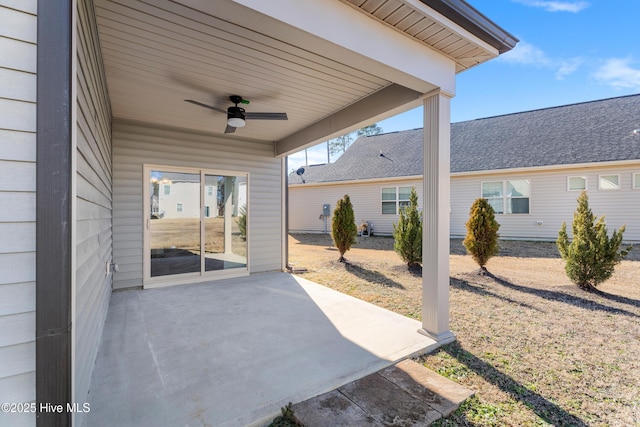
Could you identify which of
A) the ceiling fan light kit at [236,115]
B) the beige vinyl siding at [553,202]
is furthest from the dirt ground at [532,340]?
the beige vinyl siding at [553,202]

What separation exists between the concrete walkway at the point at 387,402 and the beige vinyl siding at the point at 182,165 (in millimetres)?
4064

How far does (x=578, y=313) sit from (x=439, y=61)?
3.62m

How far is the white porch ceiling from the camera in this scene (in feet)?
6.98

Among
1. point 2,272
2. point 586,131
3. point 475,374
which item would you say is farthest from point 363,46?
point 586,131

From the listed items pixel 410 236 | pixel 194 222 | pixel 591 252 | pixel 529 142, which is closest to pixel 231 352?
pixel 194 222

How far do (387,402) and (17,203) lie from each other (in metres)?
2.31

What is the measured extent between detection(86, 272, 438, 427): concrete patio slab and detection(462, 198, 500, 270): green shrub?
9.80ft

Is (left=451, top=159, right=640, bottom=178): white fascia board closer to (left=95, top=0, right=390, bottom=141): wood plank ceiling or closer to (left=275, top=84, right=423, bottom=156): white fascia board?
(left=275, top=84, right=423, bottom=156): white fascia board

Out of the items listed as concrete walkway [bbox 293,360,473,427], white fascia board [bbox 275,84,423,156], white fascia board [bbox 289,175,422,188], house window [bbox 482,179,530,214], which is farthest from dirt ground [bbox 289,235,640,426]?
white fascia board [bbox 289,175,422,188]

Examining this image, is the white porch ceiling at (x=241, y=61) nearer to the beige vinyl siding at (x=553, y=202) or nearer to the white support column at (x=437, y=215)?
the white support column at (x=437, y=215)

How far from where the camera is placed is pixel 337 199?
45.6 ft

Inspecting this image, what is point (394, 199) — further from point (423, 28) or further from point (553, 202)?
point (423, 28)

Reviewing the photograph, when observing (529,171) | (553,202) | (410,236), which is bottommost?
(410,236)

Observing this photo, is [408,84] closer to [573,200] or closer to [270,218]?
[270,218]
